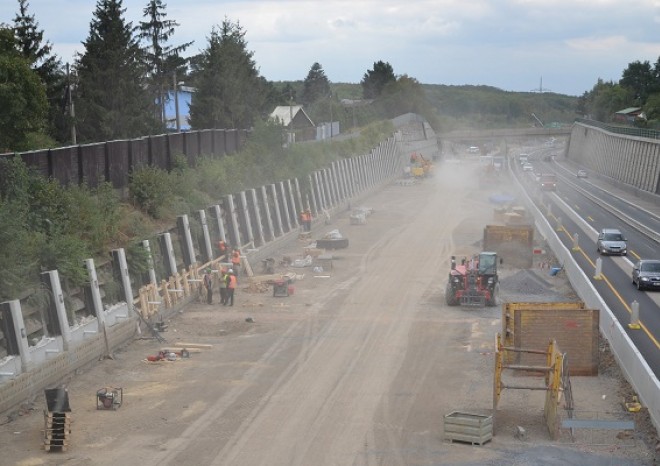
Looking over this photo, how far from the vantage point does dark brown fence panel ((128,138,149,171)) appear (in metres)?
46.2

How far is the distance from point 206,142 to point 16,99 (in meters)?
14.7

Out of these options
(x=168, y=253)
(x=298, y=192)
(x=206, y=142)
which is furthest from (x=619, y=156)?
(x=168, y=253)

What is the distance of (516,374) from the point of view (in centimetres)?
2847

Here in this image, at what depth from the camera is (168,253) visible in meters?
39.6

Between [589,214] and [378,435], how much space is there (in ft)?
202

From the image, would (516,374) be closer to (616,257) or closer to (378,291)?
(378,291)

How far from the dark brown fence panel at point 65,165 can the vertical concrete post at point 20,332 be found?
40.0 ft

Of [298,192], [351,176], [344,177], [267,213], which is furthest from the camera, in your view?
[351,176]

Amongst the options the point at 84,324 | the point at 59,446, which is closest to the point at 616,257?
the point at 84,324

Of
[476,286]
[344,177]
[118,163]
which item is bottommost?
[344,177]

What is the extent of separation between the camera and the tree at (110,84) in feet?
232

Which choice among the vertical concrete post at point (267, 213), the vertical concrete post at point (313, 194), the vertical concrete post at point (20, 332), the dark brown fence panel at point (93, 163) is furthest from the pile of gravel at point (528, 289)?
the vertical concrete post at point (313, 194)

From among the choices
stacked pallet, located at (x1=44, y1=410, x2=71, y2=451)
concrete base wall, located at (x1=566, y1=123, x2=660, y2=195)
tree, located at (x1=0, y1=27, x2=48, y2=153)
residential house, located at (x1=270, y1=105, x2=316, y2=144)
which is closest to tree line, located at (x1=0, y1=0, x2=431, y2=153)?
tree, located at (x1=0, y1=27, x2=48, y2=153)

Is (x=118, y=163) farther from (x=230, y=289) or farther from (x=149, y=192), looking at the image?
(x=230, y=289)
